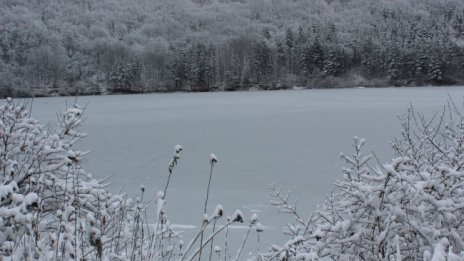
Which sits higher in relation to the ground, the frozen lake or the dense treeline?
the dense treeline

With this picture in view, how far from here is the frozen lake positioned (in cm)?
1028

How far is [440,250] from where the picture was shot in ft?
4.78

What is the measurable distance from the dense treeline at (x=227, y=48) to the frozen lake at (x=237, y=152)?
29.0 metres

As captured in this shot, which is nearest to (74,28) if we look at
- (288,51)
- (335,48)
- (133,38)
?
(133,38)

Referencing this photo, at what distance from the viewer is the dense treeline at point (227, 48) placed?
68062mm

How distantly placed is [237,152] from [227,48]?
70.6 metres

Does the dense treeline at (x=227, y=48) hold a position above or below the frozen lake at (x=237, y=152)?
above

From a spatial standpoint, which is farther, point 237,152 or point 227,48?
point 227,48

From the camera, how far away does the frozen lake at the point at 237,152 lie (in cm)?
1028

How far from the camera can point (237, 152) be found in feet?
52.1

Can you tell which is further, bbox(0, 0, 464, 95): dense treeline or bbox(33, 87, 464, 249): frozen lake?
bbox(0, 0, 464, 95): dense treeline

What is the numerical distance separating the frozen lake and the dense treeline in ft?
95.1

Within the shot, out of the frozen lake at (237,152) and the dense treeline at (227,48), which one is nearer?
the frozen lake at (237,152)

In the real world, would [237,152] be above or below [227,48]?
below
